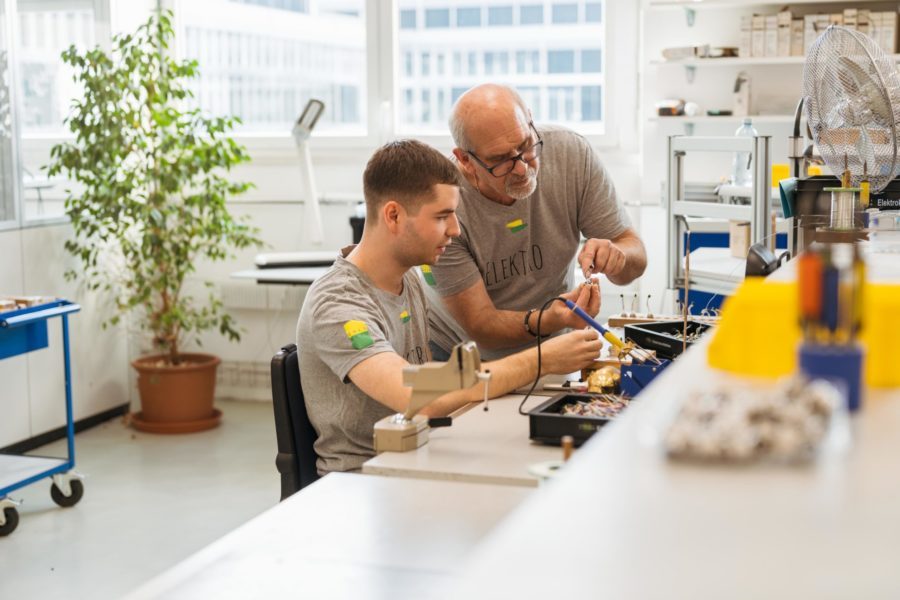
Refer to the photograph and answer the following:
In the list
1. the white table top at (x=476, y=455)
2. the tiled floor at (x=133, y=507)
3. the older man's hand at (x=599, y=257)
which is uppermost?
the older man's hand at (x=599, y=257)

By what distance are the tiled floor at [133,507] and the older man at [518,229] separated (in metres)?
1.39

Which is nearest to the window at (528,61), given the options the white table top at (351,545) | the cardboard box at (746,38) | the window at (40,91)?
the cardboard box at (746,38)

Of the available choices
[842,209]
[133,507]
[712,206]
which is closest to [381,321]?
[842,209]

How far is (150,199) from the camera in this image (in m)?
5.04

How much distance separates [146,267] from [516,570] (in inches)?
185

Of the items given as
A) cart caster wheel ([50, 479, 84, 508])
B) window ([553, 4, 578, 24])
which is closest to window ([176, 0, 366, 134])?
window ([553, 4, 578, 24])

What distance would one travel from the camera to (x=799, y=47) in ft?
15.8

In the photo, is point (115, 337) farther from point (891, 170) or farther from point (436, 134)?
point (891, 170)

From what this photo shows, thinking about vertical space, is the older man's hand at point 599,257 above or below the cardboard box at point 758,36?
below

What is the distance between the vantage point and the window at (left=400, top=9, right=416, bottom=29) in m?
5.50

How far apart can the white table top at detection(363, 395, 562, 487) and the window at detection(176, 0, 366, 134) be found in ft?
12.2

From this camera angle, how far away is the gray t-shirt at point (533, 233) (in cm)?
275

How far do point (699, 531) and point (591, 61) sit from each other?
4694 millimetres

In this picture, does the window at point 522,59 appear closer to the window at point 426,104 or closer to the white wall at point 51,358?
the window at point 426,104
